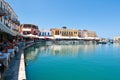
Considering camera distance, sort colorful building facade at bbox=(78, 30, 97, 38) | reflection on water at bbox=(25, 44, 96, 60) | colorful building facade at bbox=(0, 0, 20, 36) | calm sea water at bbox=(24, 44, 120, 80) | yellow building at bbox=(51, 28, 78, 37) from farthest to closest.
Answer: colorful building facade at bbox=(78, 30, 97, 38)
yellow building at bbox=(51, 28, 78, 37)
reflection on water at bbox=(25, 44, 96, 60)
colorful building facade at bbox=(0, 0, 20, 36)
calm sea water at bbox=(24, 44, 120, 80)

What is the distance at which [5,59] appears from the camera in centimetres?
929

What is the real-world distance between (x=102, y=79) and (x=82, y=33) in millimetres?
87205

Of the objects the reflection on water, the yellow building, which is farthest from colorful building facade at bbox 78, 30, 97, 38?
the reflection on water

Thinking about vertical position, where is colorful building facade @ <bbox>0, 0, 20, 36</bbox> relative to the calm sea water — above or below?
above

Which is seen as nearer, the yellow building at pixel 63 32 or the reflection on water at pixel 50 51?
the reflection on water at pixel 50 51

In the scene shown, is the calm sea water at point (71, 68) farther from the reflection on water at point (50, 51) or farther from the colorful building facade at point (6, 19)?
the colorful building facade at point (6, 19)

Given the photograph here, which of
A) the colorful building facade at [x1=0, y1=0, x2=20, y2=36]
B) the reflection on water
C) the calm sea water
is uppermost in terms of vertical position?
the colorful building facade at [x1=0, y1=0, x2=20, y2=36]

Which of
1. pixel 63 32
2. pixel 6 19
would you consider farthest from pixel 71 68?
pixel 63 32

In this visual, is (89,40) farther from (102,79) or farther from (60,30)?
(102,79)

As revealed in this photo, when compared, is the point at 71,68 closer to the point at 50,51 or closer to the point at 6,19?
the point at 6,19

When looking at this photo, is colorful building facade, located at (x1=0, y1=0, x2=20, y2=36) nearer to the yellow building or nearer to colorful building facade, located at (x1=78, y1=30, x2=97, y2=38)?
the yellow building

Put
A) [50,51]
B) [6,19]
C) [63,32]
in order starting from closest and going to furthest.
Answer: [6,19]
[50,51]
[63,32]

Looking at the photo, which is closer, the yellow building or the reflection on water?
the reflection on water

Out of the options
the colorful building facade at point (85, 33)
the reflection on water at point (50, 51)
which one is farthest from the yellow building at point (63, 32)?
the reflection on water at point (50, 51)
